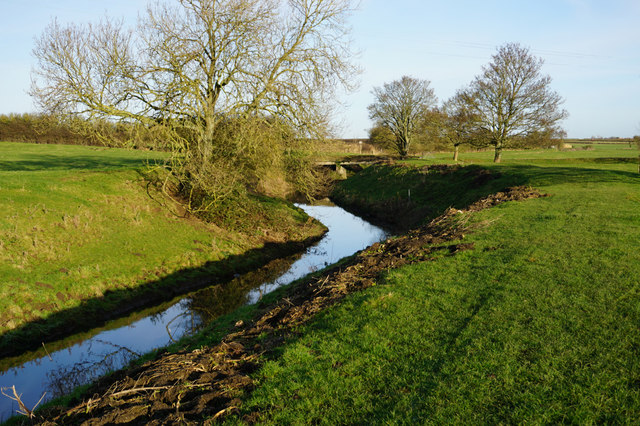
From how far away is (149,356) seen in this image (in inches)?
391

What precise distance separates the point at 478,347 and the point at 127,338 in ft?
38.0

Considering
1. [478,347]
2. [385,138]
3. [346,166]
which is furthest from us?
[385,138]

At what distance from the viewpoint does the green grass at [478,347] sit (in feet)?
16.4

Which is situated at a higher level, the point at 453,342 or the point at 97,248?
the point at 453,342

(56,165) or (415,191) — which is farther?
(56,165)

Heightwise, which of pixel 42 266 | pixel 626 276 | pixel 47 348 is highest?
pixel 626 276

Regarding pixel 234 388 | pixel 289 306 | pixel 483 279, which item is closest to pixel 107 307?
pixel 289 306

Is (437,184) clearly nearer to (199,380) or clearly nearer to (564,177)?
(564,177)

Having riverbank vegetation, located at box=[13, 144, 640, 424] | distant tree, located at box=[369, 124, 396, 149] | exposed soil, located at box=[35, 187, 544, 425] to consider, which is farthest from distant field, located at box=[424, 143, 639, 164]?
exposed soil, located at box=[35, 187, 544, 425]

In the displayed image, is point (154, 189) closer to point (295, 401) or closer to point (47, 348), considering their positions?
point (47, 348)

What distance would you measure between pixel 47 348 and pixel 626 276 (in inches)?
646

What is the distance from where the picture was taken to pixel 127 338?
42.3 feet

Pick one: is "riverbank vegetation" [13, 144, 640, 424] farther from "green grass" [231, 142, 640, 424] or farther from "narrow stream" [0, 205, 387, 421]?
"narrow stream" [0, 205, 387, 421]

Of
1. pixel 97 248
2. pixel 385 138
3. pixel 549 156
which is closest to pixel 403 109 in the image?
pixel 385 138
